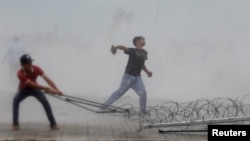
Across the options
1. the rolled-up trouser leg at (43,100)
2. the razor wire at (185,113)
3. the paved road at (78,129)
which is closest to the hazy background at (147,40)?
the paved road at (78,129)

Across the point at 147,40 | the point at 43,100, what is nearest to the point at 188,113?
the point at 43,100

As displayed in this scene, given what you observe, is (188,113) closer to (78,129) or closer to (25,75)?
(78,129)

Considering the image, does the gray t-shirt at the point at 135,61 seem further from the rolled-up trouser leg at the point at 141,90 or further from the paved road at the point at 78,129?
the paved road at the point at 78,129

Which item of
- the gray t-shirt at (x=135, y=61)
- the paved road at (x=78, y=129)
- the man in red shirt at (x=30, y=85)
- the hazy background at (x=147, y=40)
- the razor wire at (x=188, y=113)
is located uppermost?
the hazy background at (x=147, y=40)

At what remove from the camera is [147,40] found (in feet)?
56.9

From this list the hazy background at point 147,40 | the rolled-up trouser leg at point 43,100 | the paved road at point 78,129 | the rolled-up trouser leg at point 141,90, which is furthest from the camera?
the hazy background at point 147,40

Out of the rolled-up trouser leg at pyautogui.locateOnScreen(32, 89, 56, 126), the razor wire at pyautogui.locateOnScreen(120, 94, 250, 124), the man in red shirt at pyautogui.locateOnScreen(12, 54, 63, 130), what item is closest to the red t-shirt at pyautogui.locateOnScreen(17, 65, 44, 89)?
the man in red shirt at pyautogui.locateOnScreen(12, 54, 63, 130)

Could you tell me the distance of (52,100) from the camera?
1531cm

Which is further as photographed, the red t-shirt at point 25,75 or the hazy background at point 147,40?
the hazy background at point 147,40

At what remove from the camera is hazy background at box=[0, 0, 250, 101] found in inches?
666

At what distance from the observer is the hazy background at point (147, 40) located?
16.9 metres

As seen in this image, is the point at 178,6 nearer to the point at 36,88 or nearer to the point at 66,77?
the point at 66,77

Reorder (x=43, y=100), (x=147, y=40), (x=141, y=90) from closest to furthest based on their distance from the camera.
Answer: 1. (x=43, y=100)
2. (x=141, y=90)
3. (x=147, y=40)

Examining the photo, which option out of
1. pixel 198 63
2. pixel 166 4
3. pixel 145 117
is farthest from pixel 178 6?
pixel 145 117
